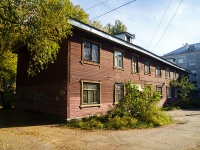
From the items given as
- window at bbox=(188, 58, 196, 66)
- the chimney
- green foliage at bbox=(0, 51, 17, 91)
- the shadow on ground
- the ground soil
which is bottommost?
the ground soil

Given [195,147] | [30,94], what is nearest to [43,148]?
[195,147]

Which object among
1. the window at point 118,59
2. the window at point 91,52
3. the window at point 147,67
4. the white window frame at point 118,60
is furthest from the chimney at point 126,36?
the window at point 91,52

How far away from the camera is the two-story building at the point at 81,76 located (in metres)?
14.9

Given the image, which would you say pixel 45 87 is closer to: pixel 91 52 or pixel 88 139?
pixel 91 52

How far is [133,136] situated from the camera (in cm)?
1083

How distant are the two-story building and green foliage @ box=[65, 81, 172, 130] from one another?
165 centimetres

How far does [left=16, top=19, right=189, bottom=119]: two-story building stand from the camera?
1491 cm

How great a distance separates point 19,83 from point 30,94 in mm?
2348

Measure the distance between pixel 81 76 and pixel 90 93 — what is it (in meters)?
1.65

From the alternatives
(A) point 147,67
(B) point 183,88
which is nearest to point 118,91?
(A) point 147,67

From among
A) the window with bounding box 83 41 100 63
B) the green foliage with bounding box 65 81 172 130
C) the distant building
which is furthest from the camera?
the distant building

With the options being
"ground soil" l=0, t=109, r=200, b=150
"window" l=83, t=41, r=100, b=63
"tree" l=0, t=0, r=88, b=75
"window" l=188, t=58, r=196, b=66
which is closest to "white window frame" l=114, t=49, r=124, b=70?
"window" l=83, t=41, r=100, b=63

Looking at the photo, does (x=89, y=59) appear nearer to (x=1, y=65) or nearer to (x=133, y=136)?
(x=133, y=136)

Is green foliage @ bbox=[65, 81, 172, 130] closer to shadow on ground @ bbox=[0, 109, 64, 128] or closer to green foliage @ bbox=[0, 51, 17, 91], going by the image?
shadow on ground @ bbox=[0, 109, 64, 128]
